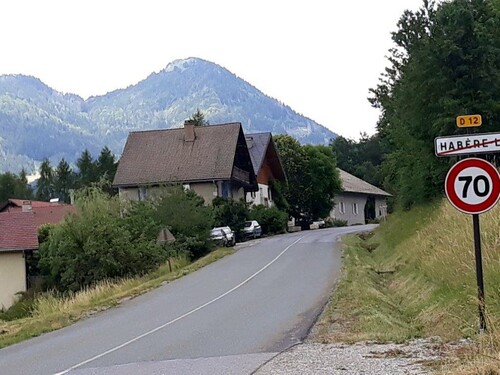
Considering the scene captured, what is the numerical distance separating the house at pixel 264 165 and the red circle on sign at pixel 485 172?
193 ft

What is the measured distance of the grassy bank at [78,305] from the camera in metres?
20.7

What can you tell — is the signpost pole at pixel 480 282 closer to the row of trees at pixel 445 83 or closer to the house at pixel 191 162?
the row of trees at pixel 445 83

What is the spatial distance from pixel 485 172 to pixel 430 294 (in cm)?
675

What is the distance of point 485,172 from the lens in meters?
10.9

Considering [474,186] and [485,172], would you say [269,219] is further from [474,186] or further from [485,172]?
[485,172]

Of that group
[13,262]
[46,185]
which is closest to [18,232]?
[13,262]

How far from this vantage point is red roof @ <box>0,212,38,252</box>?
140ft

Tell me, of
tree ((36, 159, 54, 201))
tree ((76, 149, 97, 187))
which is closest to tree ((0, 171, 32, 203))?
tree ((76, 149, 97, 187))

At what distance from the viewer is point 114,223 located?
39.2 metres

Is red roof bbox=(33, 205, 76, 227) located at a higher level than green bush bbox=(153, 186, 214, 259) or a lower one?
higher

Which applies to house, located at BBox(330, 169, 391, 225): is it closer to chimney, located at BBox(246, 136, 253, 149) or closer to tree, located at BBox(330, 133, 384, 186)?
tree, located at BBox(330, 133, 384, 186)

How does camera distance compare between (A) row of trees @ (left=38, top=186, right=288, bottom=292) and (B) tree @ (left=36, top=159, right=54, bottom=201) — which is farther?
(B) tree @ (left=36, top=159, right=54, bottom=201)

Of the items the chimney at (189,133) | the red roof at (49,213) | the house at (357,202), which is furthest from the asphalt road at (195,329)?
the house at (357,202)

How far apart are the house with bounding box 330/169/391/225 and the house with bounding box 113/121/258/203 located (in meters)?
25.6
